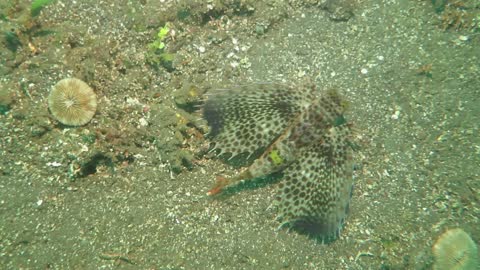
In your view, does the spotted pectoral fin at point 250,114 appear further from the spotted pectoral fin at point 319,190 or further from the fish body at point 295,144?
the spotted pectoral fin at point 319,190

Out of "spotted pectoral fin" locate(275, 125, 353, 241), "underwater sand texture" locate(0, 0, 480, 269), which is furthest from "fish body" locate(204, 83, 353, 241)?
"underwater sand texture" locate(0, 0, 480, 269)

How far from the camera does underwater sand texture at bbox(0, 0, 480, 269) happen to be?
4102 millimetres

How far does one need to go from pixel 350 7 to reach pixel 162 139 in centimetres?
422

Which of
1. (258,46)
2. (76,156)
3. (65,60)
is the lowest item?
(76,156)

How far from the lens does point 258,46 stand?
5504 mm

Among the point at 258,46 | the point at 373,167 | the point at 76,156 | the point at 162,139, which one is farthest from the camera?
the point at 258,46

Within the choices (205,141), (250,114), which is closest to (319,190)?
(250,114)

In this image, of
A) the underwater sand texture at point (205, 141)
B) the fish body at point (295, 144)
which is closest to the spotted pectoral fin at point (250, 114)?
the fish body at point (295, 144)

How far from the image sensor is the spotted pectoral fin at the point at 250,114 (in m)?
4.68

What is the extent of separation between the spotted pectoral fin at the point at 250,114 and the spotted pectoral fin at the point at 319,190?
2.00 feet

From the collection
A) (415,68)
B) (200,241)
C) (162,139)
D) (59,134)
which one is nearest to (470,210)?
(415,68)

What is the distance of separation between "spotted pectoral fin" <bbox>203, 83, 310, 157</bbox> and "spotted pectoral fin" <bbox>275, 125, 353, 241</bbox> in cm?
61

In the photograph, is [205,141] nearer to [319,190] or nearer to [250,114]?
[250,114]

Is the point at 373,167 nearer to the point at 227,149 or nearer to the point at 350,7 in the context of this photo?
the point at 227,149
